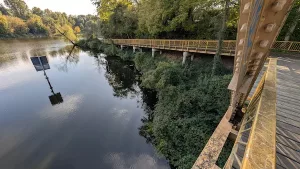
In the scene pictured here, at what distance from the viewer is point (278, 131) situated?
209cm

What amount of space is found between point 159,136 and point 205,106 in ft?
8.24

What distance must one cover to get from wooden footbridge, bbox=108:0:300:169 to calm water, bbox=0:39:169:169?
138 inches

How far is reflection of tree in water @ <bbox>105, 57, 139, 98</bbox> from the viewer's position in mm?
10273

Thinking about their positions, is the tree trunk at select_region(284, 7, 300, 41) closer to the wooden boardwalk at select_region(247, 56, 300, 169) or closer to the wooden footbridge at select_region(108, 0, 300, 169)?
the wooden footbridge at select_region(108, 0, 300, 169)

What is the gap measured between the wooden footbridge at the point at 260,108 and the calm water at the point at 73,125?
351cm

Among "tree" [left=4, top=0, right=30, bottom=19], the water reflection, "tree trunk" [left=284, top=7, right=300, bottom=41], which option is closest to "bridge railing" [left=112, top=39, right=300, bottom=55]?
"tree trunk" [left=284, top=7, right=300, bottom=41]

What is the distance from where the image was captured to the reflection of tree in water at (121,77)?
10.3 m

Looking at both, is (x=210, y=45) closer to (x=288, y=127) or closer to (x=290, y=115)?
(x=290, y=115)

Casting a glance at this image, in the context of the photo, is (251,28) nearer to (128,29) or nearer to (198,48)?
(198,48)

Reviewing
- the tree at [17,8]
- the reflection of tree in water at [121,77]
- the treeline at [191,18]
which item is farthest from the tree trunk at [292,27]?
the tree at [17,8]

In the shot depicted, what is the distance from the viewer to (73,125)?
6699 mm

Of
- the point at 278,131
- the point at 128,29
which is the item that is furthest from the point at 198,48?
the point at 128,29

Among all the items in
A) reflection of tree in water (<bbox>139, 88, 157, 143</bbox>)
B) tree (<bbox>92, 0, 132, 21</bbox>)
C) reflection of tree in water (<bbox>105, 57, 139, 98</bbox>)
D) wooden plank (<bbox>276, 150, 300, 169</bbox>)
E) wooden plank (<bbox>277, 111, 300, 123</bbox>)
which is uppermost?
tree (<bbox>92, 0, 132, 21</bbox>)

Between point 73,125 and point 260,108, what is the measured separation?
776 cm
